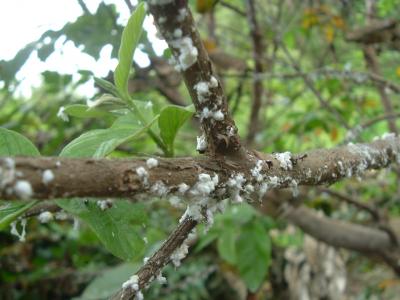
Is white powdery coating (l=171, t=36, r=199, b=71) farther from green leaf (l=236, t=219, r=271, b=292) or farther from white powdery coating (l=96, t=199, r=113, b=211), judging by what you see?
green leaf (l=236, t=219, r=271, b=292)

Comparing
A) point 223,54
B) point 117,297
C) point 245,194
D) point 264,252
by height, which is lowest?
point 117,297

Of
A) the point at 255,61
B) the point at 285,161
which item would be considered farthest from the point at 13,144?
the point at 255,61

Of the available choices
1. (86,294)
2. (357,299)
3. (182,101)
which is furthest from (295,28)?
(86,294)

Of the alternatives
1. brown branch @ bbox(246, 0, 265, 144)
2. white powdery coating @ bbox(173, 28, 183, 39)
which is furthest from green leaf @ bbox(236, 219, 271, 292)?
white powdery coating @ bbox(173, 28, 183, 39)

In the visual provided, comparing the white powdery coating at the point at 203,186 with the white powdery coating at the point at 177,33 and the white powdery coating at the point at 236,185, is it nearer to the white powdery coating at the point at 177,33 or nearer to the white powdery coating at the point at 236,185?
the white powdery coating at the point at 236,185

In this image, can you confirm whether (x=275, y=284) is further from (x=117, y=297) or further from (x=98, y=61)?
(x=117, y=297)
